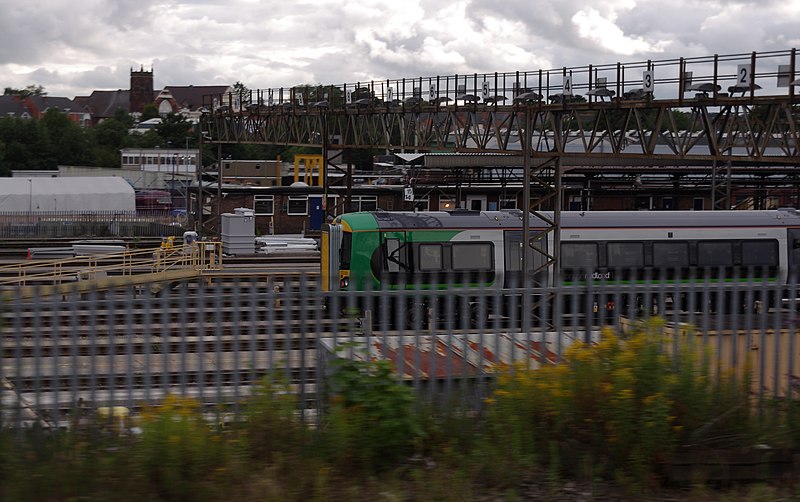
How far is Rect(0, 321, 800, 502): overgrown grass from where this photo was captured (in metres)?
5.29

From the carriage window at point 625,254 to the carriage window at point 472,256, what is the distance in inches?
113

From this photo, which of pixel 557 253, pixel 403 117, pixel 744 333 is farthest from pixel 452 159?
pixel 744 333

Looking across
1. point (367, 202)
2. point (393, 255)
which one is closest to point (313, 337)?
point (393, 255)

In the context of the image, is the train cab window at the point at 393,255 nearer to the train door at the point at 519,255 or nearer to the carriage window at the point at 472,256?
the carriage window at the point at 472,256

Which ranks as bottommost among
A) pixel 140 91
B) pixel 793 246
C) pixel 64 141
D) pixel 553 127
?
pixel 793 246

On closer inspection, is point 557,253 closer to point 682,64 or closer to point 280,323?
point 682,64

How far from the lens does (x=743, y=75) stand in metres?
18.5

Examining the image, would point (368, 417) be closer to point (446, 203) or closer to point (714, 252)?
point (714, 252)

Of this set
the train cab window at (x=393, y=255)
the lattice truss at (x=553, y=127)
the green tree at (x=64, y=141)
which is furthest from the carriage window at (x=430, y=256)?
the green tree at (x=64, y=141)

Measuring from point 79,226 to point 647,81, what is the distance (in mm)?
32498

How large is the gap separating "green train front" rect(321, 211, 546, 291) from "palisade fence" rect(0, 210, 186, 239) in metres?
25.8

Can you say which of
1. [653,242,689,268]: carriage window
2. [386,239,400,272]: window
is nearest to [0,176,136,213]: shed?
[386,239,400,272]: window

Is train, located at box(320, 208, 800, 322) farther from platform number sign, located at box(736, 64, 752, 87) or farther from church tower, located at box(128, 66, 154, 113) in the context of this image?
church tower, located at box(128, 66, 154, 113)

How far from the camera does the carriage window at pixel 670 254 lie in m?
20.3
